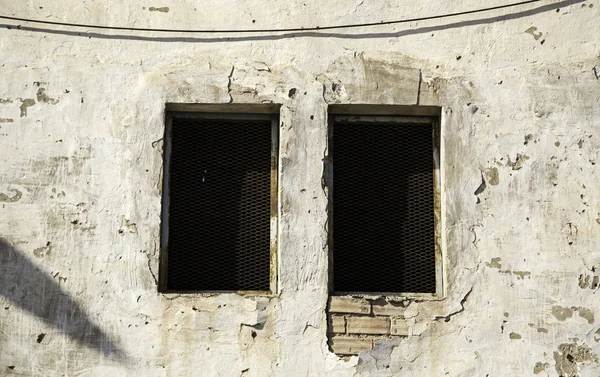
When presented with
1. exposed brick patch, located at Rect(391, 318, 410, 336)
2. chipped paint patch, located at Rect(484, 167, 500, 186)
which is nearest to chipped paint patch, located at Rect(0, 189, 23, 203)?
exposed brick patch, located at Rect(391, 318, 410, 336)

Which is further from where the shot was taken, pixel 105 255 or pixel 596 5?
pixel 596 5

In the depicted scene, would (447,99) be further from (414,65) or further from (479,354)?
(479,354)

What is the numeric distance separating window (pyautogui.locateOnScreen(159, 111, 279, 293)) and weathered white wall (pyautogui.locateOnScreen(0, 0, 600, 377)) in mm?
164

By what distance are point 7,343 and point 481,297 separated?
2867mm

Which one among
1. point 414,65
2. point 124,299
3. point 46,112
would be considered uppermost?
point 414,65

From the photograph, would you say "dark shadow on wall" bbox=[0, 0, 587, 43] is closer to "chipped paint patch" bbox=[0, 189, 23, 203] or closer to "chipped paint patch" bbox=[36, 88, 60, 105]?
"chipped paint patch" bbox=[36, 88, 60, 105]

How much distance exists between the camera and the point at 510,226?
4.79m

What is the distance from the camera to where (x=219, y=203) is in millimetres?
4977

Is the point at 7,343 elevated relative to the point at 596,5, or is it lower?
lower

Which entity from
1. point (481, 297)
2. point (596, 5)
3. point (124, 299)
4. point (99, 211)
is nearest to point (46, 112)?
point (99, 211)

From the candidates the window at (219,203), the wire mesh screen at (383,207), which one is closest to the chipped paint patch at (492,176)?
the wire mesh screen at (383,207)

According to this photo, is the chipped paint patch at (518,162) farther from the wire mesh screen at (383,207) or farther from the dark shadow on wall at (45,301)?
the dark shadow on wall at (45,301)

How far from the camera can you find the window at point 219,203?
4891mm

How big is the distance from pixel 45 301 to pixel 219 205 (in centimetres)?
121
